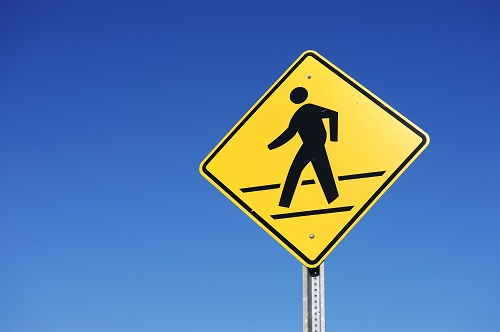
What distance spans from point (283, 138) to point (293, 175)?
220mm

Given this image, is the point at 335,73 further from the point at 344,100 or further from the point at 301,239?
the point at 301,239

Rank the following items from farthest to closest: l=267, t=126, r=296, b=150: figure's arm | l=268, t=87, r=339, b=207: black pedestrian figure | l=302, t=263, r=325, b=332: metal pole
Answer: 1. l=267, t=126, r=296, b=150: figure's arm
2. l=268, t=87, r=339, b=207: black pedestrian figure
3. l=302, t=263, r=325, b=332: metal pole

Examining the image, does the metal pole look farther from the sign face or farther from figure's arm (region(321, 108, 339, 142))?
figure's arm (region(321, 108, 339, 142))

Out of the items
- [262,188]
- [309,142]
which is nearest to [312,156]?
[309,142]

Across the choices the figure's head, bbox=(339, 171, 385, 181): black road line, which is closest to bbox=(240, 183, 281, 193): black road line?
bbox=(339, 171, 385, 181): black road line

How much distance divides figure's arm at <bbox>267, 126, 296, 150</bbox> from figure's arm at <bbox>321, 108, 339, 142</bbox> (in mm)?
180

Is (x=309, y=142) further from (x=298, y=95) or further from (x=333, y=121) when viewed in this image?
(x=298, y=95)

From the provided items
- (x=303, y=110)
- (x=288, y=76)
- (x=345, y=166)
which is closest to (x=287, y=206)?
(x=345, y=166)

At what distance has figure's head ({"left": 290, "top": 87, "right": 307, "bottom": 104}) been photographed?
260 cm

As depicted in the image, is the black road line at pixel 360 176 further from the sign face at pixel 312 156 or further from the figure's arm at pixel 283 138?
the figure's arm at pixel 283 138

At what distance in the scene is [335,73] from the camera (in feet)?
8.52

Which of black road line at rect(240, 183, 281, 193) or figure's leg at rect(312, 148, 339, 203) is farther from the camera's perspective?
black road line at rect(240, 183, 281, 193)

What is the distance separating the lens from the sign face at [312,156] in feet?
7.56

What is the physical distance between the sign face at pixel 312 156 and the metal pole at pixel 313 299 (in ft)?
0.16
